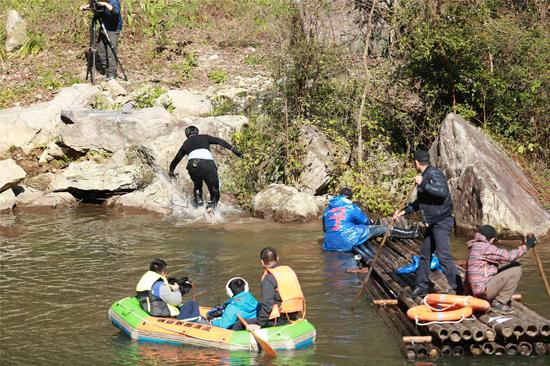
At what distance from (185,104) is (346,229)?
747cm

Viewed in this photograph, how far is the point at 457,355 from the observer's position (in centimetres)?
864

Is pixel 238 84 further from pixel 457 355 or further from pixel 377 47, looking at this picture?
pixel 457 355

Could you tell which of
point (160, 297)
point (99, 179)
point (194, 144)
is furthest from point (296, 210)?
point (160, 297)

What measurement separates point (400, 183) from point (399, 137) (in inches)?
78.1

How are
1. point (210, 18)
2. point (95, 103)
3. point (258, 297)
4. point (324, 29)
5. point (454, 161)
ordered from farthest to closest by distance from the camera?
point (210, 18) < point (95, 103) < point (324, 29) < point (454, 161) < point (258, 297)

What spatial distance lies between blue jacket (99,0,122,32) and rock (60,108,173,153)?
133 inches

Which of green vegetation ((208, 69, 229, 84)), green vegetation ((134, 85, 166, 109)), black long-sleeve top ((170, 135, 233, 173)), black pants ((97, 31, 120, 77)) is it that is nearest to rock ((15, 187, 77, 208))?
black long-sleeve top ((170, 135, 233, 173))

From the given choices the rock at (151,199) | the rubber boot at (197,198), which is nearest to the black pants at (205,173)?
the rubber boot at (197,198)

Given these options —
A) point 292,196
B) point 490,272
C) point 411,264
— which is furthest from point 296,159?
point 490,272

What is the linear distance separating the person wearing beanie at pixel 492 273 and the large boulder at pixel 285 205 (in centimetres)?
686

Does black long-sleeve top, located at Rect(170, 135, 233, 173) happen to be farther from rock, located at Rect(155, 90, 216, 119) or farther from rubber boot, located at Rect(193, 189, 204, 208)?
rock, located at Rect(155, 90, 216, 119)

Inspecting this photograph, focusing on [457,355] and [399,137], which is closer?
[457,355]

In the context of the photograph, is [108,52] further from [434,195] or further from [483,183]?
[434,195]

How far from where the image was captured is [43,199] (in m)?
→ 17.1
